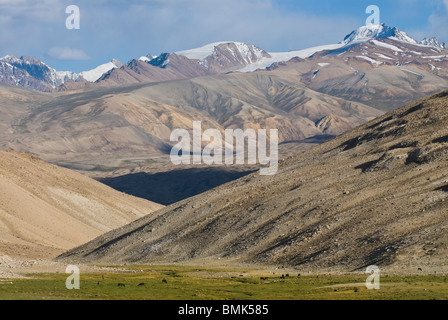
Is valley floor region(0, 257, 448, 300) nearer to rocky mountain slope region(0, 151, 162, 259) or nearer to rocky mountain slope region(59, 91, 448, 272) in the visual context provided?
rocky mountain slope region(59, 91, 448, 272)

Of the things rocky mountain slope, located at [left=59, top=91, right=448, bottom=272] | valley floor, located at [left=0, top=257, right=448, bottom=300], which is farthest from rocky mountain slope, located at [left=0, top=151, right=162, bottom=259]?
valley floor, located at [left=0, top=257, right=448, bottom=300]

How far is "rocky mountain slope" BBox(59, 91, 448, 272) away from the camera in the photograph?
69.2 m

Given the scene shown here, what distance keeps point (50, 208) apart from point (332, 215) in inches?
2826

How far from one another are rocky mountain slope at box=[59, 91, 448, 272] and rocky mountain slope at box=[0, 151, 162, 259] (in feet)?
59.9

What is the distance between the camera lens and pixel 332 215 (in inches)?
3250

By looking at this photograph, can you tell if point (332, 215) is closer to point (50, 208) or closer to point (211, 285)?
point (211, 285)

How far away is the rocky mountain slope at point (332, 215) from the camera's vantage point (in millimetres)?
69188

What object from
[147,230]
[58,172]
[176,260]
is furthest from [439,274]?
[58,172]

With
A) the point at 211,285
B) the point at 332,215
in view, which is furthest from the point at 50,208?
the point at 211,285

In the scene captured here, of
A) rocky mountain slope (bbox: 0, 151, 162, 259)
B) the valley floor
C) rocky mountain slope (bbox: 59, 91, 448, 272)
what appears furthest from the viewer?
rocky mountain slope (bbox: 0, 151, 162, 259)

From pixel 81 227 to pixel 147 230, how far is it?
3837 cm
